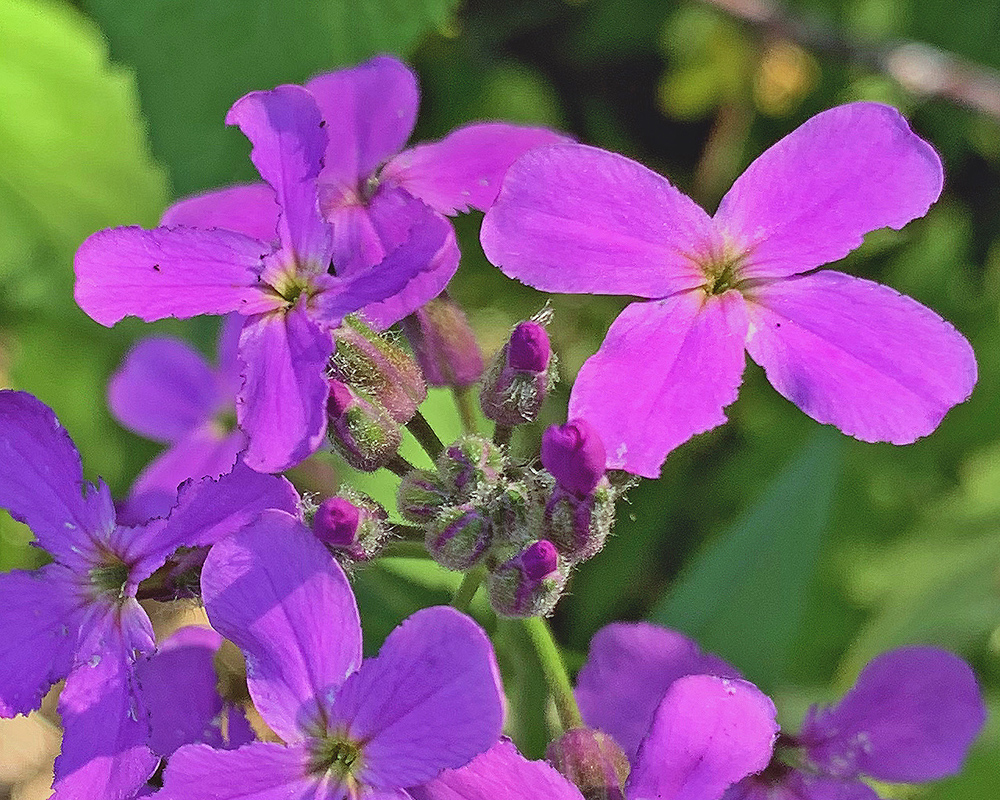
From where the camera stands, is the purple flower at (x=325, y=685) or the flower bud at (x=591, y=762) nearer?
the purple flower at (x=325, y=685)

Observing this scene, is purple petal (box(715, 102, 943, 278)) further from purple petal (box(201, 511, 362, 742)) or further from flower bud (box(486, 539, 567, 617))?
purple petal (box(201, 511, 362, 742))

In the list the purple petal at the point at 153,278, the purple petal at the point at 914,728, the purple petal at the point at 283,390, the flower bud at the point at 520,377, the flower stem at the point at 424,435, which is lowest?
the purple petal at the point at 914,728

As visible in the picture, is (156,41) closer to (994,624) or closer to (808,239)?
(808,239)

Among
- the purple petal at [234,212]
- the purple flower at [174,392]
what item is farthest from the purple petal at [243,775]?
the purple flower at [174,392]

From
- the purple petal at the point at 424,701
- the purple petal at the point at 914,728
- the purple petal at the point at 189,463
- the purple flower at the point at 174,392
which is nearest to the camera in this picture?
the purple petal at the point at 424,701

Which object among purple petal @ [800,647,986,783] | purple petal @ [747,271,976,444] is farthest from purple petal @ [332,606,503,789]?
purple petal @ [800,647,986,783]

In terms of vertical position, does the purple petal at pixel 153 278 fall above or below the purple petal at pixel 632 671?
above

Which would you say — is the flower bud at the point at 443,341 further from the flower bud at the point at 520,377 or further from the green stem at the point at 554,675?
the green stem at the point at 554,675

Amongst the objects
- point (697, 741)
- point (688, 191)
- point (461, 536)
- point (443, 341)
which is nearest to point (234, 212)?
point (443, 341)
